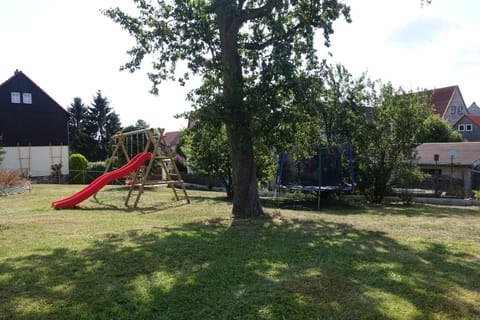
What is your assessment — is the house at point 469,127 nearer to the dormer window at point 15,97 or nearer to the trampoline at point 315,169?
the trampoline at point 315,169

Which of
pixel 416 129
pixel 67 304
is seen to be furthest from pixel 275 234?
pixel 416 129

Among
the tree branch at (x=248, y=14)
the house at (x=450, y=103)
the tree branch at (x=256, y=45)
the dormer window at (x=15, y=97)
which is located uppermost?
the house at (x=450, y=103)

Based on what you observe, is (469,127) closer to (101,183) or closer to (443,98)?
(443,98)

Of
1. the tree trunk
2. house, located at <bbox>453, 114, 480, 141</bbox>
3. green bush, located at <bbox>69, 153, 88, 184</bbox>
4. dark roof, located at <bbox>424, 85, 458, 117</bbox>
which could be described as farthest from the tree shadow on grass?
dark roof, located at <bbox>424, 85, 458, 117</bbox>

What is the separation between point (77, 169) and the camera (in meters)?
29.6

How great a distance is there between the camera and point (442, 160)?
2430 cm

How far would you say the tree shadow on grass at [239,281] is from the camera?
385cm

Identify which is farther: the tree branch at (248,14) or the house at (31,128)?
the house at (31,128)

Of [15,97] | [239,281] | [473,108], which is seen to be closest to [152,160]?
[239,281]

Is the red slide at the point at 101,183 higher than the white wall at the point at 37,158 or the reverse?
the reverse

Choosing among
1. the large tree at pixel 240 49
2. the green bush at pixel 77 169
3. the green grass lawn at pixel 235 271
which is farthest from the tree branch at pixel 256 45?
the green bush at pixel 77 169

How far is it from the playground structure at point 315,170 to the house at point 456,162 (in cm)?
694

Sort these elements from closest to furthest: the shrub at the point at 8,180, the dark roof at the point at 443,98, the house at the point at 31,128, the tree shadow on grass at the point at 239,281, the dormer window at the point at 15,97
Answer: the tree shadow on grass at the point at 239,281 < the shrub at the point at 8,180 < the house at the point at 31,128 < the dormer window at the point at 15,97 < the dark roof at the point at 443,98

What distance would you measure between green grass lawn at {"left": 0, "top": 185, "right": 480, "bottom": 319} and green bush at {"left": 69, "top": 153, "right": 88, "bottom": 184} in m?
21.2
